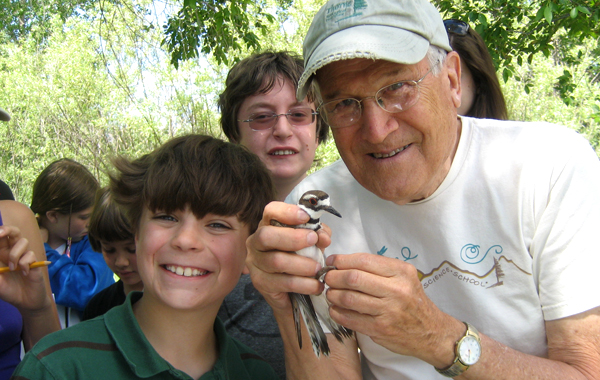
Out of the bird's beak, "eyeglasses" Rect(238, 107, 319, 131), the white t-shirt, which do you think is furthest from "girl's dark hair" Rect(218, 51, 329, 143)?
the white t-shirt

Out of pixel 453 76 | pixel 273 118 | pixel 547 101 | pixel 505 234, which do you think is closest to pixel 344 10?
pixel 453 76

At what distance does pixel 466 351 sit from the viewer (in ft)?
5.95

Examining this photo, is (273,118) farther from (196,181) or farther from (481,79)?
(481,79)

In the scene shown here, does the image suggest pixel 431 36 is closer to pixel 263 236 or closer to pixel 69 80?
pixel 263 236

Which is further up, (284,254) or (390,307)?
(284,254)

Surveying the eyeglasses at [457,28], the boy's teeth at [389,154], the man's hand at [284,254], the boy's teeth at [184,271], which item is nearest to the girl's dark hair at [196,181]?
the boy's teeth at [184,271]

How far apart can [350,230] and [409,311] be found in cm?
78

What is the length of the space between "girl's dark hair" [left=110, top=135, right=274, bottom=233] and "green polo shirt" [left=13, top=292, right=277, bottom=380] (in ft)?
2.03

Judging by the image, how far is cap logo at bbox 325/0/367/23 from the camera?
203cm

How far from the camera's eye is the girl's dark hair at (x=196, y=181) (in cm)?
245

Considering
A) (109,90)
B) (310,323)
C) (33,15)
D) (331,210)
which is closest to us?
(310,323)

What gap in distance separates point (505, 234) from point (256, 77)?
2.35m

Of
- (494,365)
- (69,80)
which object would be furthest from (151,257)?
(69,80)

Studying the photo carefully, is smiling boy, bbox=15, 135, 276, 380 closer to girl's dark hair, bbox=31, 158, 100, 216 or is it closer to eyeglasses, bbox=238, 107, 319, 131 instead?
eyeglasses, bbox=238, 107, 319, 131
